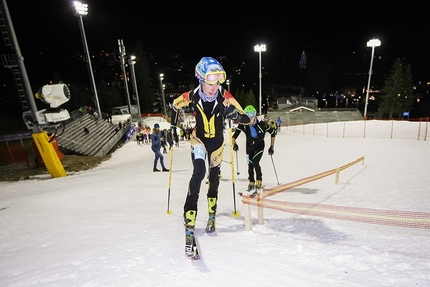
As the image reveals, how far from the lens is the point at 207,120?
12.3ft

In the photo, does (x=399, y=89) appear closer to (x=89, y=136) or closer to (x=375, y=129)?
(x=375, y=129)

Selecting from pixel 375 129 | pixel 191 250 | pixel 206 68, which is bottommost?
pixel 375 129

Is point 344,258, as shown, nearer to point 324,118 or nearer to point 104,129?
point 104,129

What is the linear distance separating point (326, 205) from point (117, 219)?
181 inches

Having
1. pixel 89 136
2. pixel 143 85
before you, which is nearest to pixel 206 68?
pixel 89 136

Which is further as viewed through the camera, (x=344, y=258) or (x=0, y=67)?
(x=0, y=67)

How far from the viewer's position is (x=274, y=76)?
144m

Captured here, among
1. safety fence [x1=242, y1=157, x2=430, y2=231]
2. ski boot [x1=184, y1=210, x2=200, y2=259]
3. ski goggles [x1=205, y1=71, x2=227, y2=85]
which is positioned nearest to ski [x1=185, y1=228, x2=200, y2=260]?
ski boot [x1=184, y1=210, x2=200, y2=259]

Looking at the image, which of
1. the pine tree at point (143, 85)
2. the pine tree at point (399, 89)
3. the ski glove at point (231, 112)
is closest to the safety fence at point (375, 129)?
the ski glove at point (231, 112)

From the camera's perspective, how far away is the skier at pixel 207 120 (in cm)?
358

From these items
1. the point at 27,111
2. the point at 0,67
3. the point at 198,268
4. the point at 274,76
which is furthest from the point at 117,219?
the point at 274,76

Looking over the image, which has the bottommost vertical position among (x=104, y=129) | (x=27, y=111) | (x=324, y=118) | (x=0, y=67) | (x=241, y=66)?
(x=324, y=118)

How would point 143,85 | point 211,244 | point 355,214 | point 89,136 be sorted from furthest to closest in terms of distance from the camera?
point 143,85
point 89,136
point 355,214
point 211,244

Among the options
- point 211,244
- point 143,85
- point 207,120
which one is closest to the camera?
point 211,244
